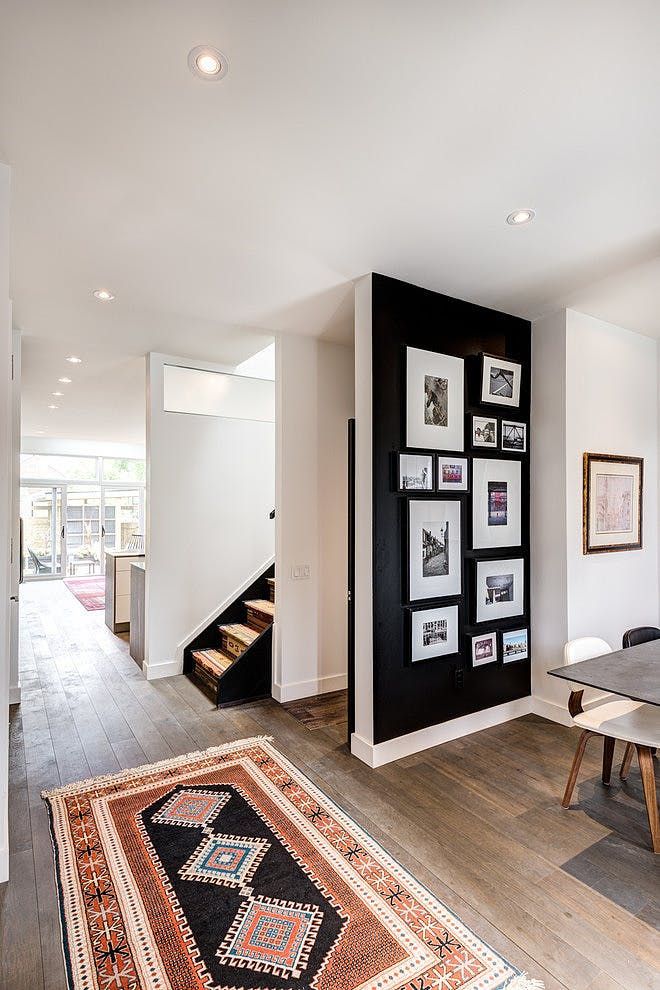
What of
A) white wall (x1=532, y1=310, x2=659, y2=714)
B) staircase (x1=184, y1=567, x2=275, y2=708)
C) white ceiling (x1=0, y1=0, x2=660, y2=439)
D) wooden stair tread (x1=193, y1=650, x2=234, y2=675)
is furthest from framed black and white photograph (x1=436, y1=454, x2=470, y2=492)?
wooden stair tread (x1=193, y1=650, x2=234, y2=675)

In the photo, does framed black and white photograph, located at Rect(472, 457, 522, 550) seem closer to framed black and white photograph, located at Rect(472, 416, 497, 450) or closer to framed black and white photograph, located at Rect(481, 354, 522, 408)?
framed black and white photograph, located at Rect(472, 416, 497, 450)

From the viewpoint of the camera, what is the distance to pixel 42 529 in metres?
11.2

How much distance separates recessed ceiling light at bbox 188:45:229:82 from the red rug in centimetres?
753

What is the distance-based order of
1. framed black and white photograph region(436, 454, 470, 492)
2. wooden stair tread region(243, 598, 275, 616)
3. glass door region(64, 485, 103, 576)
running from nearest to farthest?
framed black and white photograph region(436, 454, 470, 492)
wooden stair tread region(243, 598, 275, 616)
glass door region(64, 485, 103, 576)

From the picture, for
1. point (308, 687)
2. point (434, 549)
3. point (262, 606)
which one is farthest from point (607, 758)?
point (262, 606)

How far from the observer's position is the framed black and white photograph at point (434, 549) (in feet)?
10.4

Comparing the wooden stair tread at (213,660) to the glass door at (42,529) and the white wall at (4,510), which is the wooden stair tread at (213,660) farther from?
the glass door at (42,529)

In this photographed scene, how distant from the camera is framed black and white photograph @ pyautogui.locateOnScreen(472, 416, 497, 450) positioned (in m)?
3.51

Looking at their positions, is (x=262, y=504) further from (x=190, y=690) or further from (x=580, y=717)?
(x=580, y=717)

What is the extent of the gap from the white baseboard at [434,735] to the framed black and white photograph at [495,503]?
112 centimetres

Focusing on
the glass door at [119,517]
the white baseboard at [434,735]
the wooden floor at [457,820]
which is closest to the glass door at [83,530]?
the glass door at [119,517]

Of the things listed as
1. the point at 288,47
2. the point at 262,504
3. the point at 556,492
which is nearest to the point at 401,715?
the point at 556,492

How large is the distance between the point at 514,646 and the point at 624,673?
1248 millimetres

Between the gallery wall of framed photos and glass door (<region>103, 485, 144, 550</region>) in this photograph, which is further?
glass door (<region>103, 485, 144, 550</region>)
